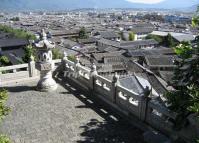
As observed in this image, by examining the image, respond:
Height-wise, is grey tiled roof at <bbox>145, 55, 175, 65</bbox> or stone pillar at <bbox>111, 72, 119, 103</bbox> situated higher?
stone pillar at <bbox>111, 72, 119, 103</bbox>

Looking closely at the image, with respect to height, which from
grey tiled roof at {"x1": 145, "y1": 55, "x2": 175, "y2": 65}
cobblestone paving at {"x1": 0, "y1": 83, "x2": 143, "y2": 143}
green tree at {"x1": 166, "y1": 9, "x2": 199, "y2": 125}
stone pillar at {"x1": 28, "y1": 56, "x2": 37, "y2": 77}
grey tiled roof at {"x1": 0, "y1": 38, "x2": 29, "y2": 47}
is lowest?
grey tiled roof at {"x1": 145, "y1": 55, "x2": 175, "y2": 65}

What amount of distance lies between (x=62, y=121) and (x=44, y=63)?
4.17 meters

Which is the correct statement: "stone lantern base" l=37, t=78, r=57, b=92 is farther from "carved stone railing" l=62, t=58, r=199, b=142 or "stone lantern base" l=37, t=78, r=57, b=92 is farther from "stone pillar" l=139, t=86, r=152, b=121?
"stone pillar" l=139, t=86, r=152, b=121

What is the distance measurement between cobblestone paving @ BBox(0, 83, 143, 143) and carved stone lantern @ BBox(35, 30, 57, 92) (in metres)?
0.57

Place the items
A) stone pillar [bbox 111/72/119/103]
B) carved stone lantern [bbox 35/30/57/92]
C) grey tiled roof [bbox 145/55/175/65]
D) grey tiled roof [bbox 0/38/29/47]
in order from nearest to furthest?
stone pillar [bbox 111/72/119/103]
carved stone lantern [bbox 35/30/57/92]
grey tiled roof [bbox 145/55/175/65]
grey tiled roof [bbox 0/38/29/47]

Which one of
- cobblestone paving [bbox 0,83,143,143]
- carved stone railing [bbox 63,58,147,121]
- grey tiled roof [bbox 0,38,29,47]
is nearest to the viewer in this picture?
cobblestone paving [bbox 0,83,143,143]

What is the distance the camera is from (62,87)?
14.3 meters

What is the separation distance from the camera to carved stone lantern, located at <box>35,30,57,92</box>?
1339 centimetres

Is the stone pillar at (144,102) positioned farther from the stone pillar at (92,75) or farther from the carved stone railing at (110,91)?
the stone pillar at (92,75)

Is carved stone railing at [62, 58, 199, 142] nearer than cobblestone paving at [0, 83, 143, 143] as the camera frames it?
Yes

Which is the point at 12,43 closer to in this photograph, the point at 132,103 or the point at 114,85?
the point at 114,85

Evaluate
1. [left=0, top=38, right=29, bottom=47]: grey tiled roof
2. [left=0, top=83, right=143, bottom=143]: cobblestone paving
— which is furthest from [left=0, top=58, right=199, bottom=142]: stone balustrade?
[left=0, top=38, right=29, bottom=47]: grey tiled roof

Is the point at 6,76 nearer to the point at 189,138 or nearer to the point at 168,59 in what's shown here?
the point at 189,138

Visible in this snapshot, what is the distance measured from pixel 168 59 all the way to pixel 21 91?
37.7 metres
